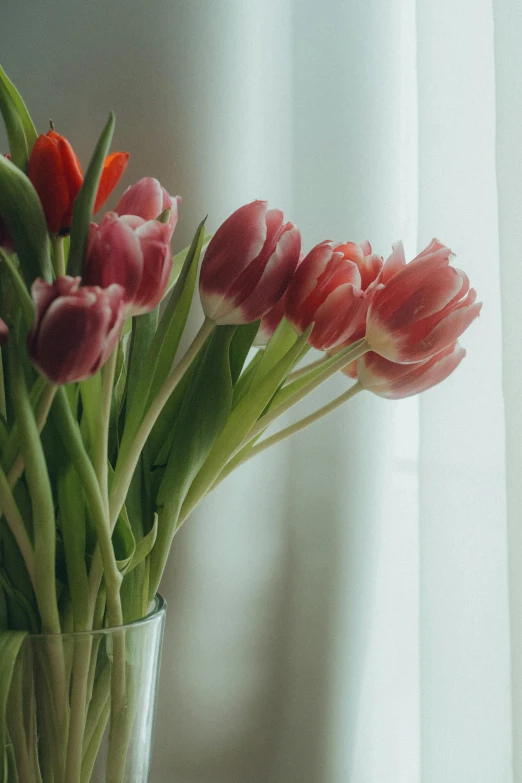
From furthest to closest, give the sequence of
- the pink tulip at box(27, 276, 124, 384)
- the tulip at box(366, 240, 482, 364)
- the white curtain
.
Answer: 1. the white curtain
2. the tulip at box(366, 240, 482, 364)
3. the pink tulip at box(27, 276, 124, 384)

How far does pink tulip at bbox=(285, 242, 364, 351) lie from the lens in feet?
1.66

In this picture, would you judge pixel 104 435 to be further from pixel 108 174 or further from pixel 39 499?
pixel 108 174

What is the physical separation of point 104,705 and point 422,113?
1.81ft

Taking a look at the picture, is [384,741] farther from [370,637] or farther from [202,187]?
[202,187]

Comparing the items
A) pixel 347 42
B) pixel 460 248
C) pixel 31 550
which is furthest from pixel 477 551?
pixel 347 42

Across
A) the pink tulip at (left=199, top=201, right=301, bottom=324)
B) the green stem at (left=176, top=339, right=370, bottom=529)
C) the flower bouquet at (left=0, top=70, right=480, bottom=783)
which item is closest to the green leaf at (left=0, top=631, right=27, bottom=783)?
the flower bouquet at (left=0, top=70, right=480, bottom=783)

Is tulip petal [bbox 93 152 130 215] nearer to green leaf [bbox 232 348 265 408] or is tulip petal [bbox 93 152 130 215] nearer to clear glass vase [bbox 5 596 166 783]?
green leaf [bbox 232 348 265 408]

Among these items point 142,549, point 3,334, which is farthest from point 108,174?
point 142,549

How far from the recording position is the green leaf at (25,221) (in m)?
0.44

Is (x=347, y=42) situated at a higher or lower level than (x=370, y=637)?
higher

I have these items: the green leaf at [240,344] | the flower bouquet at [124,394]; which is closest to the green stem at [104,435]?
the flower bouquet at [124,394]

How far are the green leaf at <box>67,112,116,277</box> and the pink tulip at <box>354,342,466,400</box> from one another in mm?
209

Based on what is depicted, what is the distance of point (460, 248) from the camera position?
686 millimetres

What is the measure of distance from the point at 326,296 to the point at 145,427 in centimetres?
14
